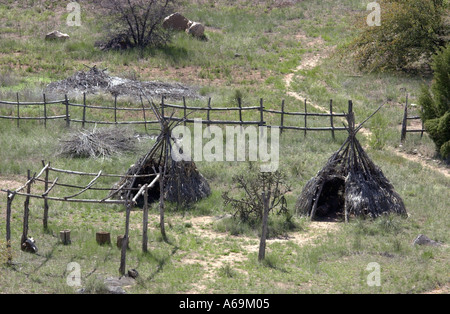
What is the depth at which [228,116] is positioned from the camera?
67.4 feet

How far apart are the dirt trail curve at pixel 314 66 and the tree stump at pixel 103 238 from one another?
9233 millimetres

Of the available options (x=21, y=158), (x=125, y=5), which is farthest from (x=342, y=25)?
(x=21, y=158)

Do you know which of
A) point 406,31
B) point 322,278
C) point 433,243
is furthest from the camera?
point 406,31

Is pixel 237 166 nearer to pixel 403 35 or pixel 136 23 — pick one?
pixel 403 35

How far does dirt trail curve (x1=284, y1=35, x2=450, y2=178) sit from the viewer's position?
1781cm

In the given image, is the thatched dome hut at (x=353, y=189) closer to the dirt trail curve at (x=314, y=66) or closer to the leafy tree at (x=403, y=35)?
the dirt trail curve at (x=314, y=66)

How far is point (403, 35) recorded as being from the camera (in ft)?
81.1

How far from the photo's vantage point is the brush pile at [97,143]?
16.9 metres

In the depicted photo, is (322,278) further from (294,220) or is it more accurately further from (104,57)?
(104,57)

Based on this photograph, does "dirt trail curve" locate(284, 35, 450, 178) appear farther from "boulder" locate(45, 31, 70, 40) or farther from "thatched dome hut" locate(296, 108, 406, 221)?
"boulder" locate(45, 31, 70, 40)

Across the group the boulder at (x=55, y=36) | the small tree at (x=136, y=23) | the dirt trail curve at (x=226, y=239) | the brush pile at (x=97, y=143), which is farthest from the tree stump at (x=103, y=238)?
the boulder at (x=55, y=36)

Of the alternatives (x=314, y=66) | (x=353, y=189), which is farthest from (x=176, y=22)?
(x=353, y=189)

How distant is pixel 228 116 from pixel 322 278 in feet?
35.6

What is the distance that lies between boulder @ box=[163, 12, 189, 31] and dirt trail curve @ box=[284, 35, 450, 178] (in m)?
5.21
